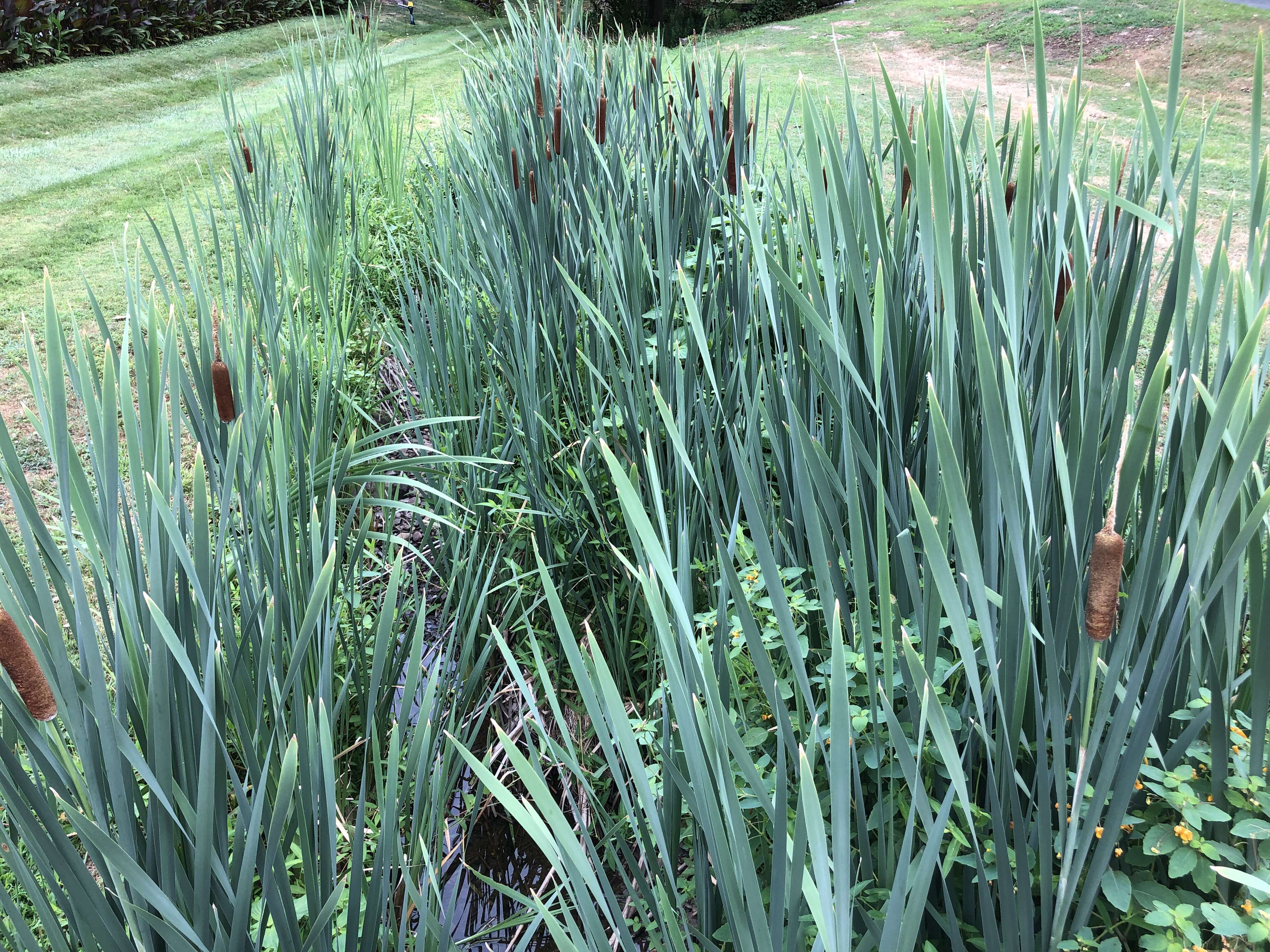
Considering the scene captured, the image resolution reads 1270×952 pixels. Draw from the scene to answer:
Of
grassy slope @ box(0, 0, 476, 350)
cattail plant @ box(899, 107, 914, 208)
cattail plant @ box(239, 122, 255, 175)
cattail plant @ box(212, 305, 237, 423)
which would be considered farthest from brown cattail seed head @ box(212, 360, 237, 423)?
cattail plant @ box(239, 122, 255, 175)

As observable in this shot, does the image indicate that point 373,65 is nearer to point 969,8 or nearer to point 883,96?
point 883,96

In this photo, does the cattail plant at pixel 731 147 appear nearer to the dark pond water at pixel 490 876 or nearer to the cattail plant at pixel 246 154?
the dark pond water at pixel 490 876

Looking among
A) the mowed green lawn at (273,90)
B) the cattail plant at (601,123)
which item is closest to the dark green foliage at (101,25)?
the mowed green lawn at (273,90)

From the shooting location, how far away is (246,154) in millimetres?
2592

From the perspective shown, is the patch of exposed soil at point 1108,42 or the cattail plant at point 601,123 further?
the patch of exposed soil at point 1108,42

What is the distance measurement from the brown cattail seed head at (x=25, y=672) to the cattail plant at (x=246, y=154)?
2.27m

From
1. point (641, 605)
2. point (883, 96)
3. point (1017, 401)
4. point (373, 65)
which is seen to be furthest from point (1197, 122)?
point (1017, 401)

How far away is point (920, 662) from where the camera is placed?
65 centimetres

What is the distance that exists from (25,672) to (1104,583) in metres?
0.83

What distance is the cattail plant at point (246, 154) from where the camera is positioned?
2.58m

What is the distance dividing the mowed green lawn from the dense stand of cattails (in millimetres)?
3314

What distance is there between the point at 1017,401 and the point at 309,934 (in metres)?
0.83

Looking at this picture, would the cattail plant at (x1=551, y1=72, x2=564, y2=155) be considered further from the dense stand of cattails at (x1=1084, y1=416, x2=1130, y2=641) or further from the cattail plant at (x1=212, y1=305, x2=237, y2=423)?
the dense stand of cattails at (x1=1084, y1=416, x2=1130, y2=641)

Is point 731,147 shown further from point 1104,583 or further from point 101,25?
point 101,25
